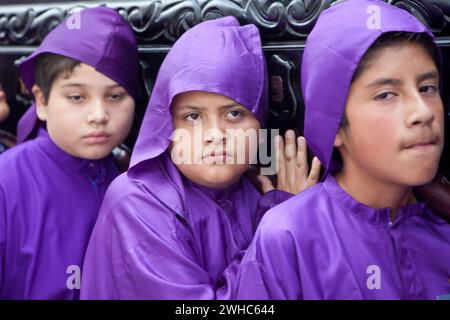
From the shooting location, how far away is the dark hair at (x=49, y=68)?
1.99 m

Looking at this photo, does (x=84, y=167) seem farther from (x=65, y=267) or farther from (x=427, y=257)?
(x=427, y=257)

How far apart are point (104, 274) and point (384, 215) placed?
740mm

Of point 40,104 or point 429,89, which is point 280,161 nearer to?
point 429,89

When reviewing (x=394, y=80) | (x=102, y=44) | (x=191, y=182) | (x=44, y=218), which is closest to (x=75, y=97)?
(x=102, y=44)

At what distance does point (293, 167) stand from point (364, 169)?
278 millimetres

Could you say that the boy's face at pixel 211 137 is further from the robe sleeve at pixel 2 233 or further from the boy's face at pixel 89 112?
the robe sleeve at pixel 2 233

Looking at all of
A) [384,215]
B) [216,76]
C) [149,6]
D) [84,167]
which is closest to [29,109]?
[84,167]

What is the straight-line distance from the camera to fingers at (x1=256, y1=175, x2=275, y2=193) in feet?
6.12

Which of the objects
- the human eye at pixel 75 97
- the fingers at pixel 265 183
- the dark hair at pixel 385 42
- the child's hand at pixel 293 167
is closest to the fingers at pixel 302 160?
the child's hand at pixel 293 167

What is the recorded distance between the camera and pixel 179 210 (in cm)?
166

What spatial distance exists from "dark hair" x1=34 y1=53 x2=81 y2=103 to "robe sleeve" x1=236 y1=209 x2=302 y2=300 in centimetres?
88

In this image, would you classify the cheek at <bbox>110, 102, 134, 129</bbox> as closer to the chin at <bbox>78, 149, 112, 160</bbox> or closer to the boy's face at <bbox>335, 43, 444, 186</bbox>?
the chin at <bbox>78, 149, 112, 160</bbox>

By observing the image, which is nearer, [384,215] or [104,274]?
[384,215]
